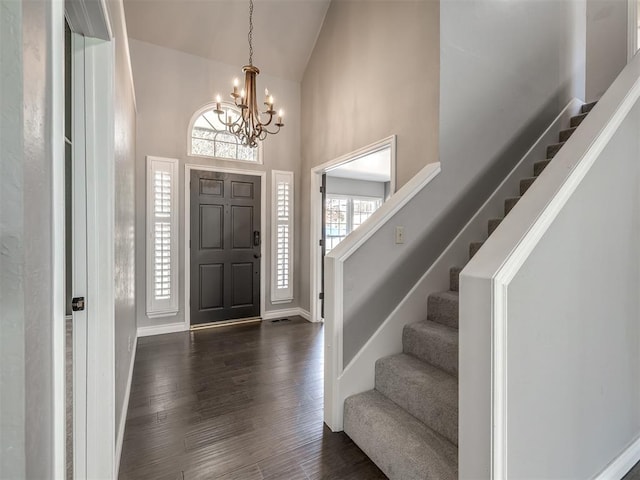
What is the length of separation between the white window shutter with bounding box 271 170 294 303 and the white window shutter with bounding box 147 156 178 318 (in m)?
1.27

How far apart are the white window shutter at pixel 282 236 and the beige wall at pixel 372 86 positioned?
204mm

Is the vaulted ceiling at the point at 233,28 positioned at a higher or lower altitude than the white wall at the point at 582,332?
higher

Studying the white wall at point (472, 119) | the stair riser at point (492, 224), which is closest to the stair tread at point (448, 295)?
the white wall at point (472, 119)

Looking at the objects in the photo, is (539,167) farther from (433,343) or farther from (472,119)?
(433,343)

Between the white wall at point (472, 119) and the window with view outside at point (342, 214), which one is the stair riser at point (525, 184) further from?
the window with view outside at point (342, 214)

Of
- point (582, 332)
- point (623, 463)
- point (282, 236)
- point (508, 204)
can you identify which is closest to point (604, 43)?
point (508, 204)

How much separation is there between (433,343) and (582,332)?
2.66 ft

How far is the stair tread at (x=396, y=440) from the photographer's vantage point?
149 centimetres

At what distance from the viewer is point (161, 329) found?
12.6 feet

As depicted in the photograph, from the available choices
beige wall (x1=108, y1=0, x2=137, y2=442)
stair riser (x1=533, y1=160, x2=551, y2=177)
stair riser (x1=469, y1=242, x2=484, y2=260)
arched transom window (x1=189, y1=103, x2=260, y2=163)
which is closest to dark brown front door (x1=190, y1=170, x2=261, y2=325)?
arched transom window (x1=189, y1=103, x2=260, y2=163)

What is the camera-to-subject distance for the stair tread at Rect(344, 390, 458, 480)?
1491mm

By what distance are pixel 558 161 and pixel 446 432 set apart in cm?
141

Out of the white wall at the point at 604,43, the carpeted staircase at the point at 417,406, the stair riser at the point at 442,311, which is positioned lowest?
the carpeted staircase at the point at 417,406

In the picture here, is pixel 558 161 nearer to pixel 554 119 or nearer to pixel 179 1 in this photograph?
pixel 554 119
